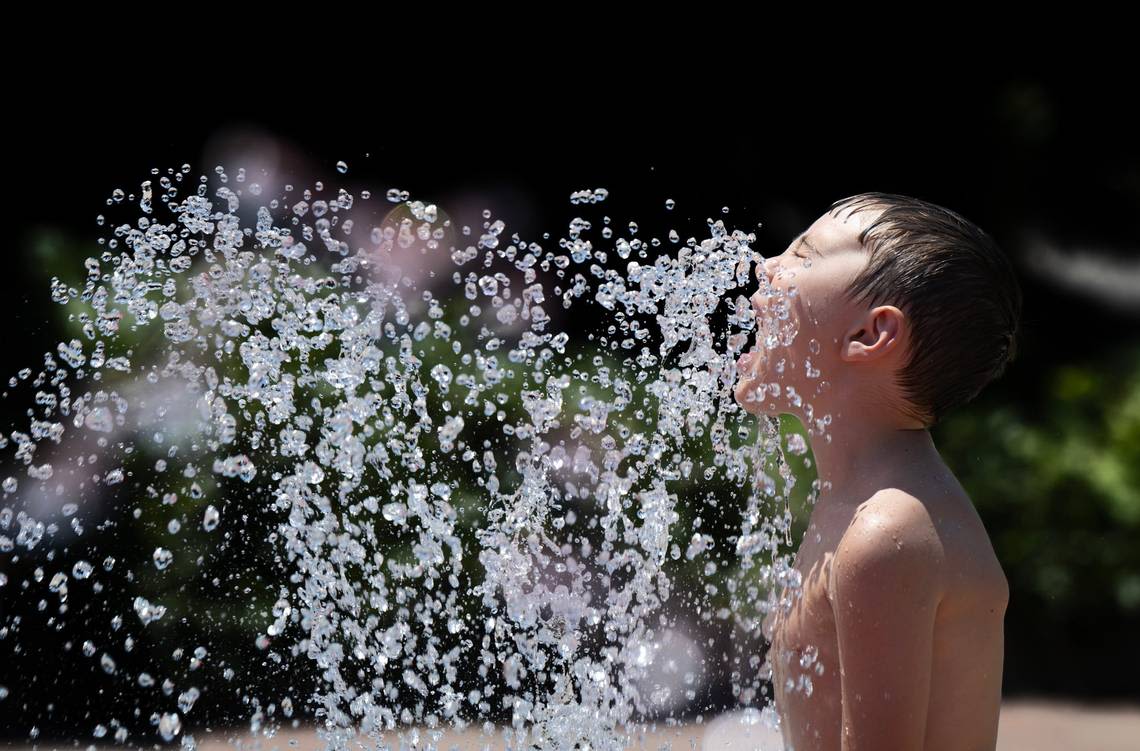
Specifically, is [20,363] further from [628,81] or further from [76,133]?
[628,81]

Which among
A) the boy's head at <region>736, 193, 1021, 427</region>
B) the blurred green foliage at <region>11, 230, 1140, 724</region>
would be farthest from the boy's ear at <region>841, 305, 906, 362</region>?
the blurred green foliage at <region>11, 230, 1140, 724</region>

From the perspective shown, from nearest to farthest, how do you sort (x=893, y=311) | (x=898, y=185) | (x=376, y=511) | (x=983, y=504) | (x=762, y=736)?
1. (x=893, y=311)
2. (x=762, y=736)
3. (x=376, y=511)
4. (x=983, y=504)
5. (x=898, y=185)

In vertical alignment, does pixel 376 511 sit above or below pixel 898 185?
below

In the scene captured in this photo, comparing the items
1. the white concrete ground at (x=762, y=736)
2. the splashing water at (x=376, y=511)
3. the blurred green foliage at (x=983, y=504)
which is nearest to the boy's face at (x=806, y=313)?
the splashing water at (x=376, y=511)

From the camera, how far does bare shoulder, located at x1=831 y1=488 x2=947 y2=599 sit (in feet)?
5.50

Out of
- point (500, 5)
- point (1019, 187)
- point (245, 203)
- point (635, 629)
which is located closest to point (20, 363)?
point (245, 203)

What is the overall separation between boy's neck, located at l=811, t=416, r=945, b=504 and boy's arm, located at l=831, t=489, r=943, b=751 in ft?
0.48

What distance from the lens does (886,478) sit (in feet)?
6.05

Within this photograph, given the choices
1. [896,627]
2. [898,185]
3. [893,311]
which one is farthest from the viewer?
[898,185]

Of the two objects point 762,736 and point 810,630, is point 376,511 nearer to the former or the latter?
point 762,736

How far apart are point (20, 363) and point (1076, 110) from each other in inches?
239

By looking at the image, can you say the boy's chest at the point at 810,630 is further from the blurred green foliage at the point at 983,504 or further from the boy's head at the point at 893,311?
the blurred green foliage at the point at 983,504

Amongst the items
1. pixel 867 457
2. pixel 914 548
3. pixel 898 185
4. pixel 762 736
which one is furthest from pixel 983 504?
pixel 914 548

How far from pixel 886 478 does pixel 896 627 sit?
A: 268 mm
